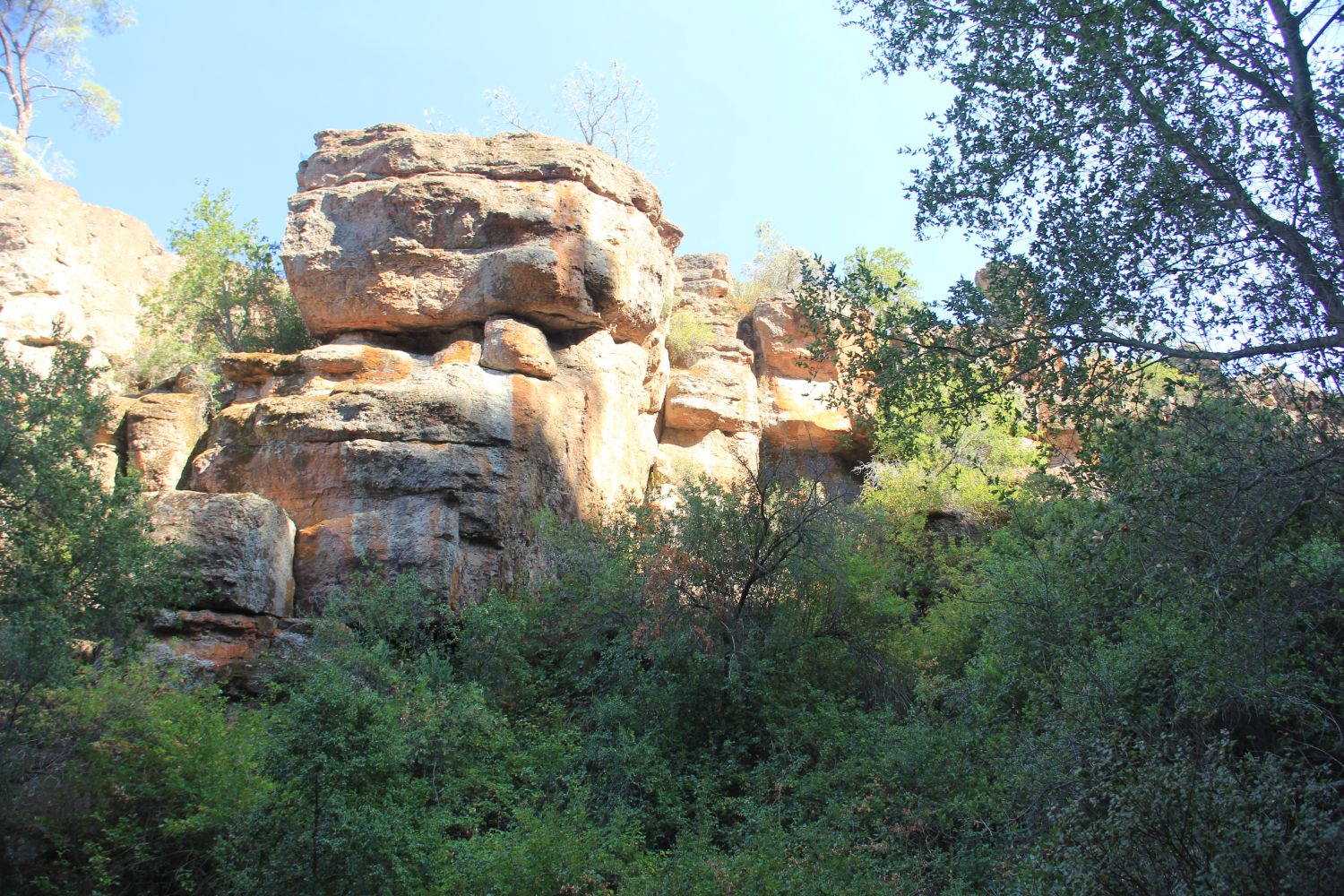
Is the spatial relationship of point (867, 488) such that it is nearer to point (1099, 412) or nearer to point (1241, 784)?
point (1099, 412)

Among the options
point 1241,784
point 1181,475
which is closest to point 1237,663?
point 1241,784

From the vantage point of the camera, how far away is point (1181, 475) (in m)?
7.79

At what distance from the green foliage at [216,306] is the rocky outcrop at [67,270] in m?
0.68

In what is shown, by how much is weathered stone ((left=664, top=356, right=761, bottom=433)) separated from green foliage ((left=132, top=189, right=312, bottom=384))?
23.8ft

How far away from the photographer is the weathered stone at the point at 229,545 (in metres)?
13.0

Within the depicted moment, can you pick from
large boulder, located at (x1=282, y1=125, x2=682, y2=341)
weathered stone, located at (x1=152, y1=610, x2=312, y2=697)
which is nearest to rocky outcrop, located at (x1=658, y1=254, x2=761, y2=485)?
large boulder, located at (x1=282, y1=125, x2=682, y2=341)

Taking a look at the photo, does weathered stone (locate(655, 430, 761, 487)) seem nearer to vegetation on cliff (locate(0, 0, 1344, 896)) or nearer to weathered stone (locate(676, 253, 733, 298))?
weathered stone (locate(676, 253, 733, 298))

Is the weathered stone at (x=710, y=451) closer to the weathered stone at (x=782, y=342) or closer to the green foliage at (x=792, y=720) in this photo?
the weathered stone at (x=782, y=342)

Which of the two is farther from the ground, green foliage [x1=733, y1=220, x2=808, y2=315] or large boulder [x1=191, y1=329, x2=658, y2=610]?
green foliage [x1=733, y1=220, x2=808, y2=315]

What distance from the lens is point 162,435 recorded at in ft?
53.6

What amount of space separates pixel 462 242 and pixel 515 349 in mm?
2372

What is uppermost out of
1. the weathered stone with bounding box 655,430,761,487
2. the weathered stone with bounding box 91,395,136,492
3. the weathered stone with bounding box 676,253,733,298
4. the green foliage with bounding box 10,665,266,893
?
the weathered stone with bounding box 676,253,733,298

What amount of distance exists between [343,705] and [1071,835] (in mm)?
6349

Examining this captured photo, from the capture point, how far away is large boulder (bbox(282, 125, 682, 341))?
1772 centimetres
